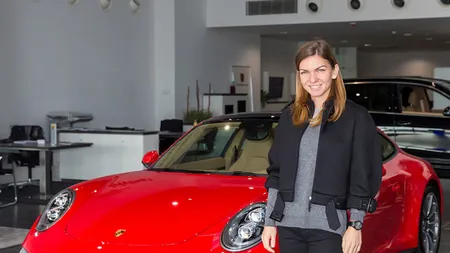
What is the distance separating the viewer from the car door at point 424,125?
8.36m

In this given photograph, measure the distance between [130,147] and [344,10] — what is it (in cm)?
724

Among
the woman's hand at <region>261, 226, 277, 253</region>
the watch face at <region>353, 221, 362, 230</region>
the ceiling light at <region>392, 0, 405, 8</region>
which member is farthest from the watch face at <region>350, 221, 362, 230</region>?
the ceiling light at <region>392, 0, 405, 8</region>

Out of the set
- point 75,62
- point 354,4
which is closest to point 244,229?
point 75,62

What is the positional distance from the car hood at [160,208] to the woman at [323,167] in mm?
866

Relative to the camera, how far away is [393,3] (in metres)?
15.1

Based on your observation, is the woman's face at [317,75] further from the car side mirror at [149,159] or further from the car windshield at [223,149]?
the car side mirror at [149,159]

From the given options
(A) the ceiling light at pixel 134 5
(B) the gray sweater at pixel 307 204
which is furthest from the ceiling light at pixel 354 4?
(B) the gray sweater at pixel 307 204

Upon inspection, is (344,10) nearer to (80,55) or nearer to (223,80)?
(223,80)

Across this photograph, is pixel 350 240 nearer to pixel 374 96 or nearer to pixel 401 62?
pixel 374 96

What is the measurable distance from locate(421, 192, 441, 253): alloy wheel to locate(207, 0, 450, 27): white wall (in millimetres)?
10666

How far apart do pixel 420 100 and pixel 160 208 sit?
5669 millimetres

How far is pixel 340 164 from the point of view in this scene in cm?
247

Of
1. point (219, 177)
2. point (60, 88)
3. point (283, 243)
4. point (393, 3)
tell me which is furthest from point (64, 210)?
point (393, 3)

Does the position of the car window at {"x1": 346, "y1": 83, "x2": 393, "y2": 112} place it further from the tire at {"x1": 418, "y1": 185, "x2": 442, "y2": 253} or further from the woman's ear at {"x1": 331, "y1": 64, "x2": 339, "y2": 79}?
the woman's ear at {"x1": 331, "y1": 64, "x2": 339, "y2": 79}
